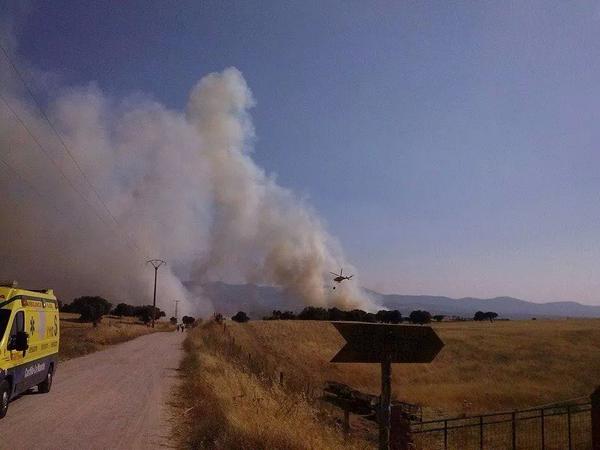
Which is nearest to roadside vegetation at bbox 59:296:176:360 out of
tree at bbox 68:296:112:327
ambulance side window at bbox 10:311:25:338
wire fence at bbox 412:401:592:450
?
tree at bbox 68:296:112:327

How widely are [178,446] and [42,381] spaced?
7436 mm

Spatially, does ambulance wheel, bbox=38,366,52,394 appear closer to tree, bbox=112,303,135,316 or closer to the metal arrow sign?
the metal arrow sign

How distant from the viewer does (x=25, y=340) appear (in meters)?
12.2

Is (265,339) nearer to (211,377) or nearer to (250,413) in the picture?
(211,377)

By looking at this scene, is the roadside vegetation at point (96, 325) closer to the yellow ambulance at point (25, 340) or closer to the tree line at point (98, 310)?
the tree line at point (98, 310)

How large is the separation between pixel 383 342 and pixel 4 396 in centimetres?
924

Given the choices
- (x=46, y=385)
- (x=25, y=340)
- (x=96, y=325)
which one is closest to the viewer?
(x=25, y=340)

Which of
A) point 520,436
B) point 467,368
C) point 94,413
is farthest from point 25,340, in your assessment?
point 467,368

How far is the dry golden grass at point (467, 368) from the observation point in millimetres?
30109

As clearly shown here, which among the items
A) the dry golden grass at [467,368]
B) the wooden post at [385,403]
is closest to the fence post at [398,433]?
the wooden post at [385,403]

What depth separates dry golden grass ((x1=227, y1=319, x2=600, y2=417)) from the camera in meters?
30.1

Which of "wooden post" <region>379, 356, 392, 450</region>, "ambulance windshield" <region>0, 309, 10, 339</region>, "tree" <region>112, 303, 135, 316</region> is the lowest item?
"tree" <region>112, 303, 135, 316</region>

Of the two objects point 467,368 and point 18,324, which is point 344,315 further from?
point 18,324

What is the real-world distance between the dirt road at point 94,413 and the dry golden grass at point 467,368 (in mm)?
7011
